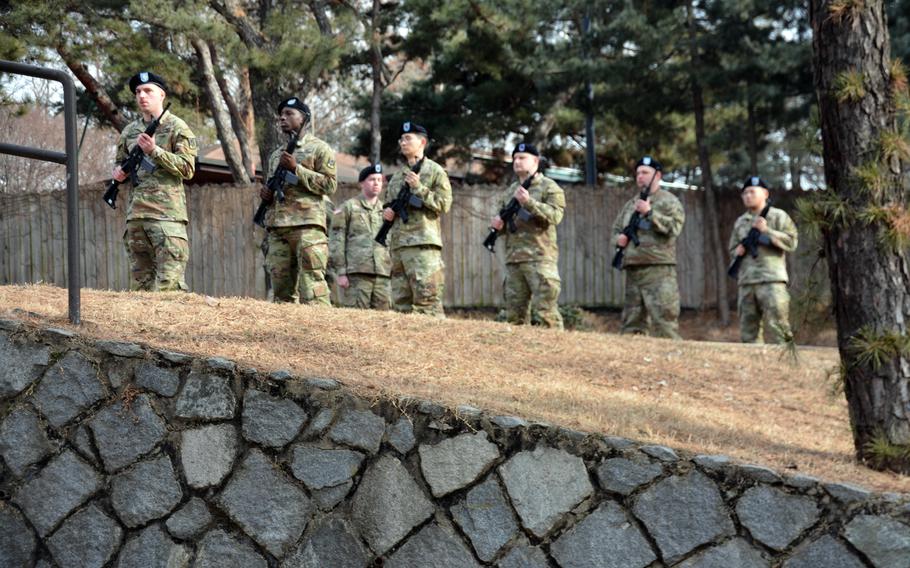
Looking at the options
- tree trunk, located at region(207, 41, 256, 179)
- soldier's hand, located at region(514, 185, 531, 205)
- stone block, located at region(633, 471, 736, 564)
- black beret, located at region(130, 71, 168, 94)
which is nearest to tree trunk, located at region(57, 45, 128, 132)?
tree trunk, located at region(207, 41, 256, 179)

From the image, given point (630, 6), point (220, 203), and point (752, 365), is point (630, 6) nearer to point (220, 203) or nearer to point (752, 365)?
point (220, 203)

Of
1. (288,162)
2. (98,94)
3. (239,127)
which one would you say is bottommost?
(288,162)

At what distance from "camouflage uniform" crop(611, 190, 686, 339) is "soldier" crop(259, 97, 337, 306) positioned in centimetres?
349

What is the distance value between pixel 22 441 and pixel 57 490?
0.34 meters

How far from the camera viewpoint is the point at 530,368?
7.08 m

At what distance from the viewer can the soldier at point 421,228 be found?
10141 millimetres

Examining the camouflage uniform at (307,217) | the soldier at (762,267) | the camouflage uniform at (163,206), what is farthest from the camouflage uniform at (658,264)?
the camouflage uniform at (163,206)

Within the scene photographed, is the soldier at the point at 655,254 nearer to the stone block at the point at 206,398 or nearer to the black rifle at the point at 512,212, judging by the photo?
the black rifle at the point at 512,212

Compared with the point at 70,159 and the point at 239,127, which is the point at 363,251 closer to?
the point at 70,159

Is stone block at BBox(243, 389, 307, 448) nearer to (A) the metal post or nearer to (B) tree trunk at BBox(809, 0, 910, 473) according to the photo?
(A) the metal post

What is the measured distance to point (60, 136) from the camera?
13398mm

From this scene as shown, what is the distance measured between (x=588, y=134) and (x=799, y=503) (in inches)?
597

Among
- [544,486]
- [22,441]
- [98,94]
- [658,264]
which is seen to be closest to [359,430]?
[544,486]

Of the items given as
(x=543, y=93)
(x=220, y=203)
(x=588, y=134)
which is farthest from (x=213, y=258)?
(x=588, y=134)
